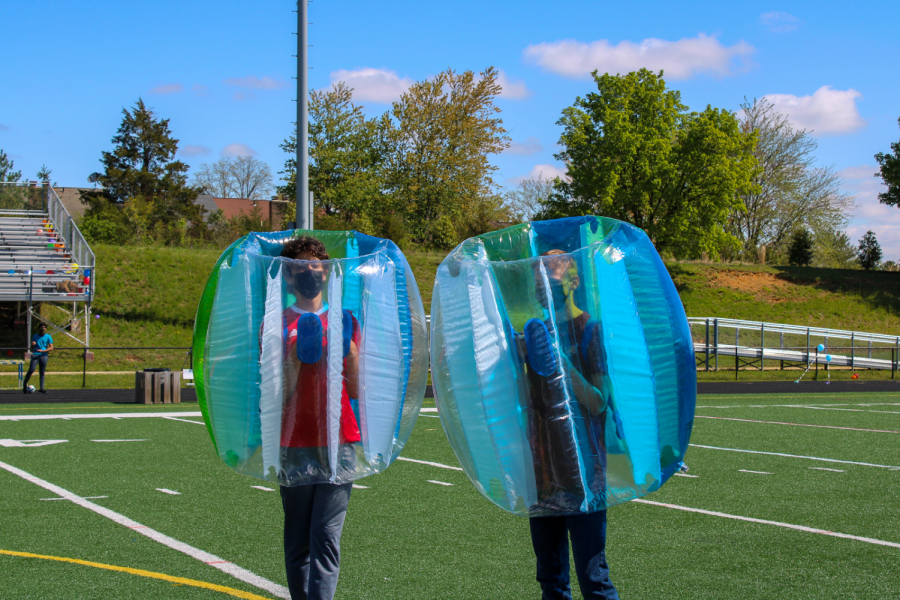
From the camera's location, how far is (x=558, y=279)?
320 centimetres

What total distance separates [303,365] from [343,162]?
4676 cm

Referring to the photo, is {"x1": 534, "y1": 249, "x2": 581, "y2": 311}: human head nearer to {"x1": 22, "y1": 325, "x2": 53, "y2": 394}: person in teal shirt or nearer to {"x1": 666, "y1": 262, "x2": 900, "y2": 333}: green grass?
{"x1": 22, "y1": 325, "x2": 53, "y2": 394}: person in teal shirt

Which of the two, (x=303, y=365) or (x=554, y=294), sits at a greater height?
(x=554, y=294)

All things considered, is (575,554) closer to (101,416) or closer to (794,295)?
(101,416)

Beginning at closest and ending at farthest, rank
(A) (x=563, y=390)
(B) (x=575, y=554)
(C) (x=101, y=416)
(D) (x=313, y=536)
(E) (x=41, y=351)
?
(A) (x=563, y=390) → (B) (x=575, y=554) → (D) (x=313, y=536) → (C) (x=101, y=416) → (E) (x=41, y=351)

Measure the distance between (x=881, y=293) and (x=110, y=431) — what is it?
39346 mm

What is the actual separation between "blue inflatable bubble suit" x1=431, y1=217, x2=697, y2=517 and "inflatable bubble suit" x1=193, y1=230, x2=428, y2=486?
375 mm

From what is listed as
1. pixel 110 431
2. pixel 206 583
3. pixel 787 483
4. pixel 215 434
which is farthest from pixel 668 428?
pixel 110 431

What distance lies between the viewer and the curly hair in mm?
3592

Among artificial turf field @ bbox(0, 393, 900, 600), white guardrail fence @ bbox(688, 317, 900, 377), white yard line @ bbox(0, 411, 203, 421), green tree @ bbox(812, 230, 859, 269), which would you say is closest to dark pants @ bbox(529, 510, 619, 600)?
artificial turf field @ bbox(0, 393, 900, 600)

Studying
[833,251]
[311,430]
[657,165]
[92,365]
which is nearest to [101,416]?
[92,365]

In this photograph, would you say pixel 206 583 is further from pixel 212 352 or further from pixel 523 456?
pixel 523 456

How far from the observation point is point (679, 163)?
1494 inches

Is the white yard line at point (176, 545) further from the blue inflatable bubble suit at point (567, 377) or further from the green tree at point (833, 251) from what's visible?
the green tree at point (833, 251)
